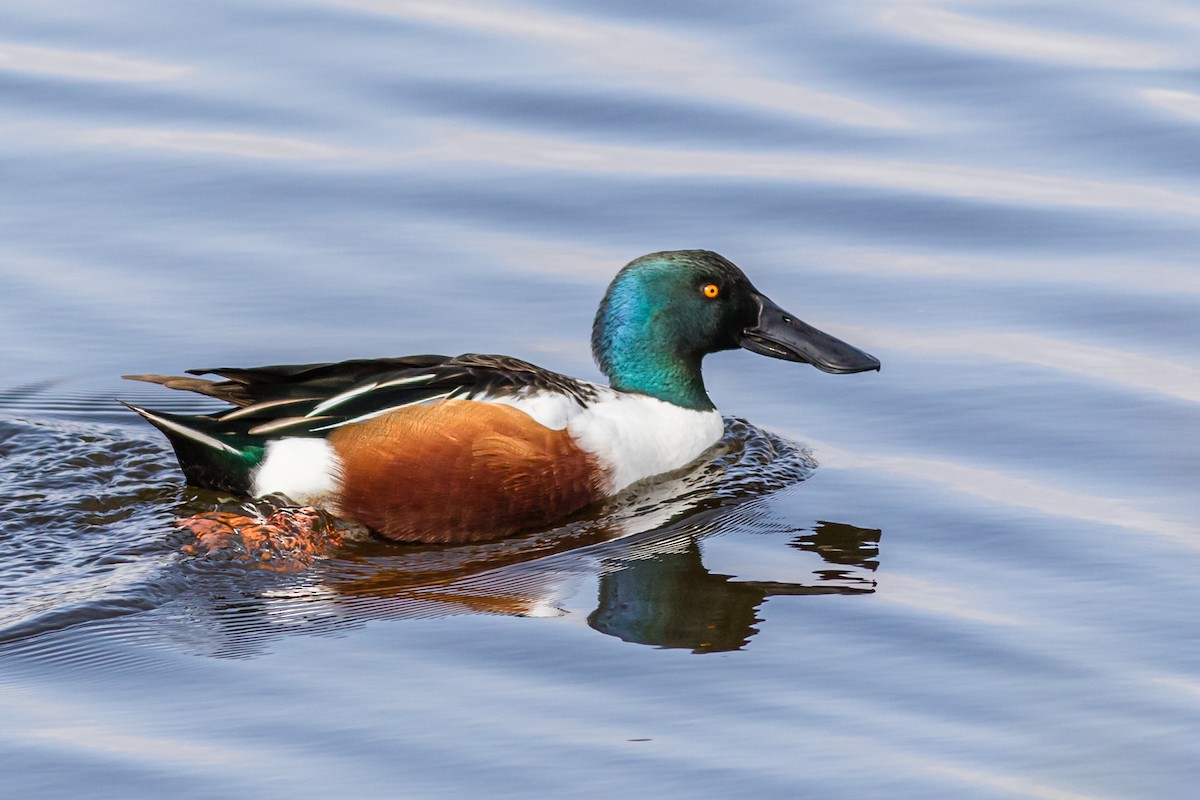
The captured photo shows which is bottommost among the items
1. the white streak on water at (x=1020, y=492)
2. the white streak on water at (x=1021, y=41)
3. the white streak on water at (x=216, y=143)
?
the white streak on water at (x=1020, y=492)

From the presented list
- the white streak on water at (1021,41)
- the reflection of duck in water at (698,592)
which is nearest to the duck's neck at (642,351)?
the reflection of duck in water at (698,592)

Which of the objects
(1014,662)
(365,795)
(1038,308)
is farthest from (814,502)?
(365,795)

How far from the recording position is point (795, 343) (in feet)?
25.5

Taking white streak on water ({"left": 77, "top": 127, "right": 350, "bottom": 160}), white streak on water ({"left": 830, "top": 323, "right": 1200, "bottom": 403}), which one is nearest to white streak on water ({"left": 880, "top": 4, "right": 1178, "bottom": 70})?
white streak on water ({"left": 830, "top": 323, "right": 1200, "bottom": 403})

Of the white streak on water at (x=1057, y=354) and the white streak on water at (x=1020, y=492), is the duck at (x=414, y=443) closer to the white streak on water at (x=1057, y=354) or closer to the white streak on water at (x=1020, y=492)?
the white streak on water at (x=1020, y=492)

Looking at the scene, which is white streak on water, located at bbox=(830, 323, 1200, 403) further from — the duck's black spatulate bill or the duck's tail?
the duck's tail

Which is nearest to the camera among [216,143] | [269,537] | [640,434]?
[269,537]

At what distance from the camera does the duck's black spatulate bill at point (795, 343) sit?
303 inches

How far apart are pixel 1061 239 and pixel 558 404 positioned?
11.6ft

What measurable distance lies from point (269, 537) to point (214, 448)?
1.48 ft

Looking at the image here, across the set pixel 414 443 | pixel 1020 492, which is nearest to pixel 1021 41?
pixel 1020 492

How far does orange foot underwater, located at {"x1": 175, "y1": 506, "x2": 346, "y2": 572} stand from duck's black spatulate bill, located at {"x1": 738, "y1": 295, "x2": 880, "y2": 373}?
78.0 inches

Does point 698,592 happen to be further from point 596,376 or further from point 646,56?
point 646,56

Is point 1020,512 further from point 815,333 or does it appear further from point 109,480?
point 109,480
